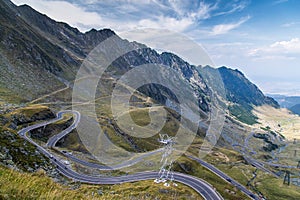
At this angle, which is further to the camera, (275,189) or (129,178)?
(275,189)

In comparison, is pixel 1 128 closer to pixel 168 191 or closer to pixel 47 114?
pixel 168 191

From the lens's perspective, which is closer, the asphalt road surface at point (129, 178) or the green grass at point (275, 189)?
the asphalt road surface at point (129, 178)

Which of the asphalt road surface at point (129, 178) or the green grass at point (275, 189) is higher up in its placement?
the asphalt road surface at point (129, 178)

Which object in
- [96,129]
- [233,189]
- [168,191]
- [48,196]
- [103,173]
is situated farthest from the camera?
[96,129]

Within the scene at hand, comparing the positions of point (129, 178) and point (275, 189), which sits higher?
point (129, 178)

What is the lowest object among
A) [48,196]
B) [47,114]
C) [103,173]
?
[103,173]

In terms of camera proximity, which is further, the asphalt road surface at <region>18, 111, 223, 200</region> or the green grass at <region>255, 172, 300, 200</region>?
the green grass at <region>255, 172, 300, 200</region>

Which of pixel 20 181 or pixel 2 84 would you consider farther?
pixel 2 84

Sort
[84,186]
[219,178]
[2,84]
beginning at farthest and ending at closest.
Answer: [2,84] < [219,178] < [84,186]

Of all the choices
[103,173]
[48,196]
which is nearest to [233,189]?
[103,173]

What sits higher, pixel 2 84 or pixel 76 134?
pixel 2 84

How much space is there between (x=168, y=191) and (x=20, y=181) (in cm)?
8572

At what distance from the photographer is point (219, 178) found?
132 m

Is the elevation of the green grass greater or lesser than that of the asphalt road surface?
lesser
